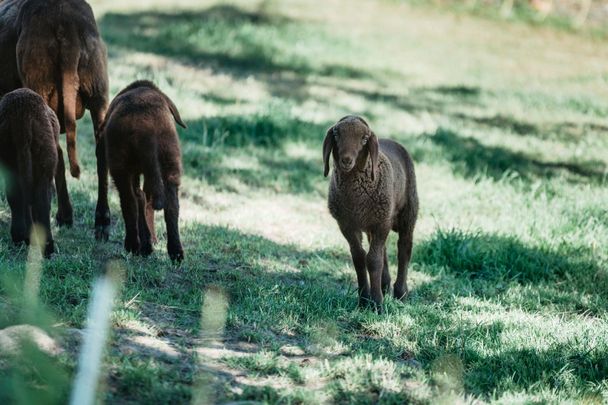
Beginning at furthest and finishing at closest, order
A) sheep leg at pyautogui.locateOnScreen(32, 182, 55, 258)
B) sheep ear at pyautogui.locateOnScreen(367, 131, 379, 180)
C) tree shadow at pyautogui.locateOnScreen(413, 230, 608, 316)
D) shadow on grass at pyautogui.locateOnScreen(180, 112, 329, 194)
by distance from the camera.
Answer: shadow on grass at pyautogui.locateOnScreen(180, 112, 329, 194) < tree shadow at pyautogui.locateOnScreen(413, 230, 608, 316) < sheep leg at pyautogui.locateOnScreen(32, 182, 55, 258) < sheep ear at pyautogui.locateOnScreen(367, 131, 379, 180)

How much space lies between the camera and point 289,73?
647 inches

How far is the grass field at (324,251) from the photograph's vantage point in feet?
16.5

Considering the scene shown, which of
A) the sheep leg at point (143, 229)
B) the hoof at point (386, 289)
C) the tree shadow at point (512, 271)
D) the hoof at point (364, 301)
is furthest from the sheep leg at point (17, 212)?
the tree shadow at point (512, 271)

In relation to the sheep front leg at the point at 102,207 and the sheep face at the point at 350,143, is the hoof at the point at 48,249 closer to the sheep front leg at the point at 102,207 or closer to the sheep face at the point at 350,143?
the sheep front leg at the point at 102,207

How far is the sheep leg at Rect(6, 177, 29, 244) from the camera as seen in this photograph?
6.51 metres

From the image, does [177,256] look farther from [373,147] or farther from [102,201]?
[373,147]

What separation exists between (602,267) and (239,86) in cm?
781

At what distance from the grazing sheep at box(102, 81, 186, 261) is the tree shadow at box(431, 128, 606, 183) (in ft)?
17.2

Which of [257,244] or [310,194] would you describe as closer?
[257,244]

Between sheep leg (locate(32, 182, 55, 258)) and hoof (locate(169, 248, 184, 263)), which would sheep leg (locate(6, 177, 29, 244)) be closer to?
sheep leg (locate(32, 182, 55, 258))

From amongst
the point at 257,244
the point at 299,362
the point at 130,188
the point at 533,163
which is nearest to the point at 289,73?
the point at 533,163

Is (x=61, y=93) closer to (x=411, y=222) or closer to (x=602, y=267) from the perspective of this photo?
(x=411, y=222)

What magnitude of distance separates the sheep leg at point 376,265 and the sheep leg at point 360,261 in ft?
0.24

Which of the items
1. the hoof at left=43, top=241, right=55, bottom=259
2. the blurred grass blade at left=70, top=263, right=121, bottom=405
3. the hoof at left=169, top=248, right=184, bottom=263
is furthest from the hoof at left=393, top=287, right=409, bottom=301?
the hoof at left=43, top=241, right=55, bottom=259
